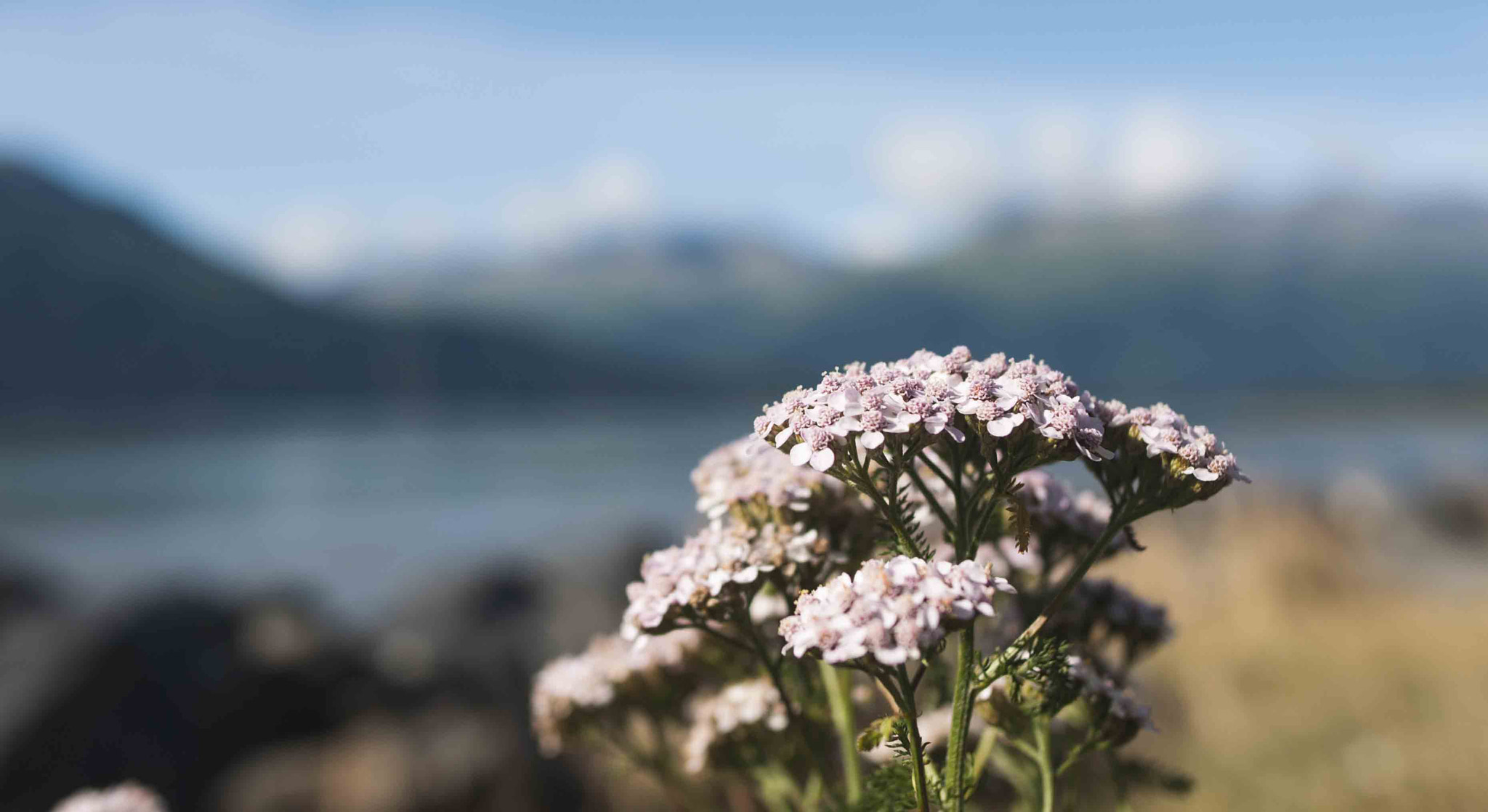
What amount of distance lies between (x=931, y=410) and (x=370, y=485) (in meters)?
99.0

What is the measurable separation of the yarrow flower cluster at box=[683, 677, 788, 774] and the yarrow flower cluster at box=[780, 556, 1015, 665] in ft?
2.28

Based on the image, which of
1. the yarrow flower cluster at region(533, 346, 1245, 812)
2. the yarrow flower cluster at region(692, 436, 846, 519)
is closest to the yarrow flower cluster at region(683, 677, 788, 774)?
the yarrow flower cluster at region(533, 346, 1245, 812)

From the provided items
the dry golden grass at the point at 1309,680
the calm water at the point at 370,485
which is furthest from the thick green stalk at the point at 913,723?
the calm water at the point at 370,485

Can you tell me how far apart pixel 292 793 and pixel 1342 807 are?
30.3 feet

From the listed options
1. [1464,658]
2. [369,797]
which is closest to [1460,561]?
[1464,658]

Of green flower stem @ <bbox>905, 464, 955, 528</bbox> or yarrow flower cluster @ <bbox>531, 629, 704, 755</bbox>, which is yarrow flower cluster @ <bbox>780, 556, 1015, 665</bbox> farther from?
yarrow flower cluster @ <bbox>531, 629, 704, 755</bbox>

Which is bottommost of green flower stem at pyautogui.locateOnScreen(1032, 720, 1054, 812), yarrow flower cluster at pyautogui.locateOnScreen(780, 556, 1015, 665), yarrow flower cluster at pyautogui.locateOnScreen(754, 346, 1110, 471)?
green flower stem at pyautogui.locateOnScreen(1032, 720, 1054, 812)

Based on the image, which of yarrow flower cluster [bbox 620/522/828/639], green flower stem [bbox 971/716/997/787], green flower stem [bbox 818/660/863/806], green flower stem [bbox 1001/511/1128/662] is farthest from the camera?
green flower stem [bbox 818/660/863/806]

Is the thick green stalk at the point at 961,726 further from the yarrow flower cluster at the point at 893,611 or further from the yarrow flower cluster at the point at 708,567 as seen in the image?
the yarrow flower cluster at the point at 708,567

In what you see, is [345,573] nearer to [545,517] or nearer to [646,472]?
[545,517]

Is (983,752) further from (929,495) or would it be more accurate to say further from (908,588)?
(908,588)

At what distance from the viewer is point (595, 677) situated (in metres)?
3.36

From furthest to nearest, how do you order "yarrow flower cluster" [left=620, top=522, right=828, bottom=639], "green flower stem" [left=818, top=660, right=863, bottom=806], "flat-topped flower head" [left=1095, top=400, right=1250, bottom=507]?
1. "green flower stem" [left=818, top=660, right=863, bottom=806]
2. "yarrow flower cluster" [left=620, top=522, right=828, bottom=639]
3. "flat-topped flower head" [left=1095, top=400, right=1250, bottom=507]

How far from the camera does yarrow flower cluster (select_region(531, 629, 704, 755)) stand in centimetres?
325
